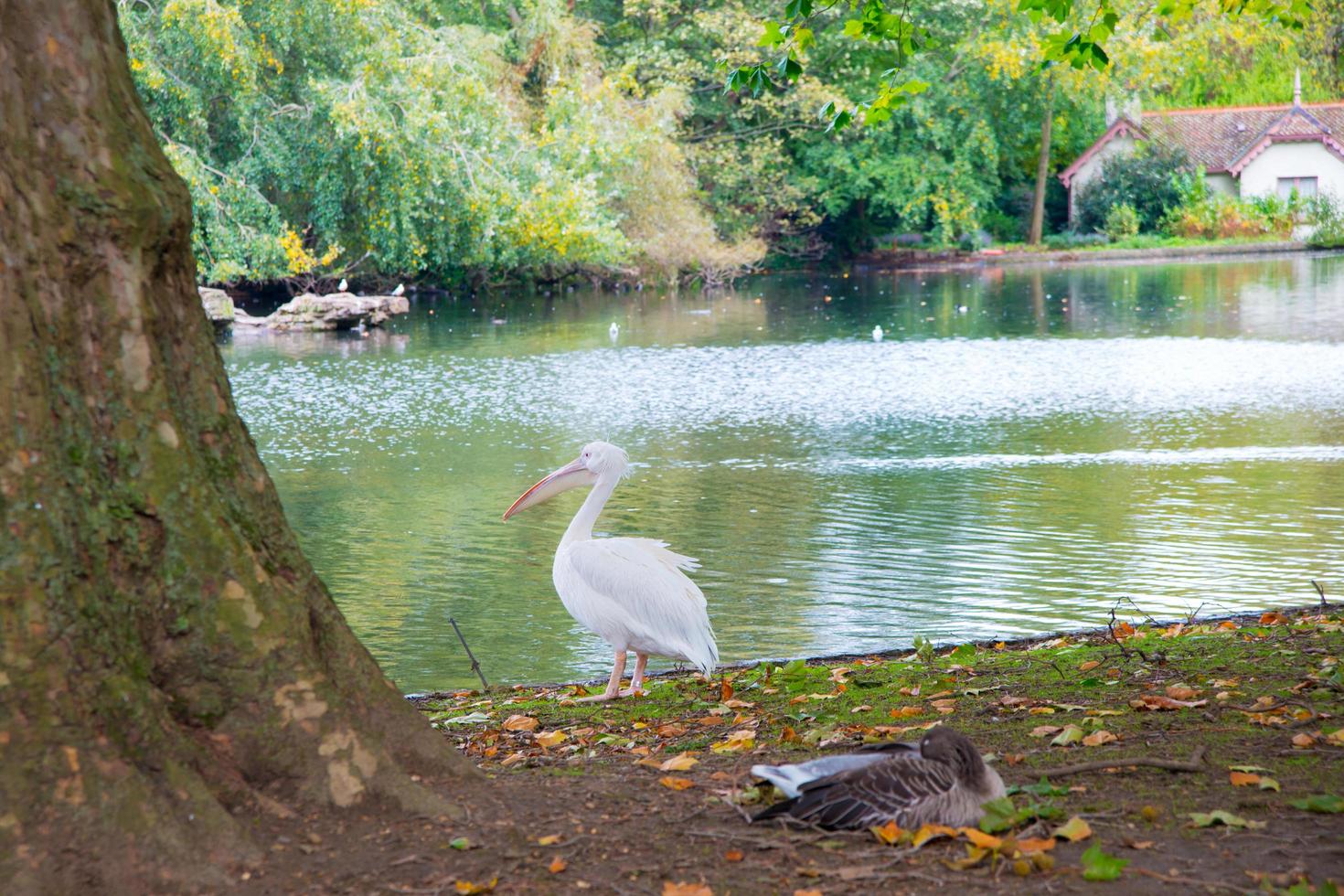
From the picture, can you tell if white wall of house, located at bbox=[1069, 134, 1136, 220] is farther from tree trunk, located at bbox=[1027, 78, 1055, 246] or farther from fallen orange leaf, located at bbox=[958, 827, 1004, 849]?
fallen orange leaf, located at bbox=[958, 827, 1004, 849]

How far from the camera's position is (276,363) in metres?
26.2

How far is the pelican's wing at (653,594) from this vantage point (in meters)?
7.05

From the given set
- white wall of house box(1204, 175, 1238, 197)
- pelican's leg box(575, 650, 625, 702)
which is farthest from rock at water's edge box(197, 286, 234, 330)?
white wall of house box(1204, 175, 1238, 197)

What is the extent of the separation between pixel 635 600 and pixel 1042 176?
1995 inches

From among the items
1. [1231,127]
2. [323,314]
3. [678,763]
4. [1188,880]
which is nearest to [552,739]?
[678,763]

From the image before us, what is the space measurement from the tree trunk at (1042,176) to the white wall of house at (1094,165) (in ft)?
3.77

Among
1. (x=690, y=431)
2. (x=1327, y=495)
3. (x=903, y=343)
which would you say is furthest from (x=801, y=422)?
(x=903, y=343)

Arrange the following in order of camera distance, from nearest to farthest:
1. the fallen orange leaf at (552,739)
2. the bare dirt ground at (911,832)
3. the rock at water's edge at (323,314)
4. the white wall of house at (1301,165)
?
the bare dirt ground at (911,832), the fallen orange leaf at (552,739), the rock at water's edge at (323,314), the white wall of house at (1301,165)

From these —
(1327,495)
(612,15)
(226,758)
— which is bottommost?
(1327,495)

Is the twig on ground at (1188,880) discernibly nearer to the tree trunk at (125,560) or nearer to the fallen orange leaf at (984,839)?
the fallen orange leaf at (984,839)

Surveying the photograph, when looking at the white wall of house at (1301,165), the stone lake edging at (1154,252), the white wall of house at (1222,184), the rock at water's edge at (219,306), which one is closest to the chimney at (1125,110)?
the white wall of house at (1222,184)

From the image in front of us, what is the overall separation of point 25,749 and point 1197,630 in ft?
20.7

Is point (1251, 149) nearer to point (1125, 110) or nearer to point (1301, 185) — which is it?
point (1301, 185)

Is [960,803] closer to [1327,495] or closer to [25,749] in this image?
[25,749]
